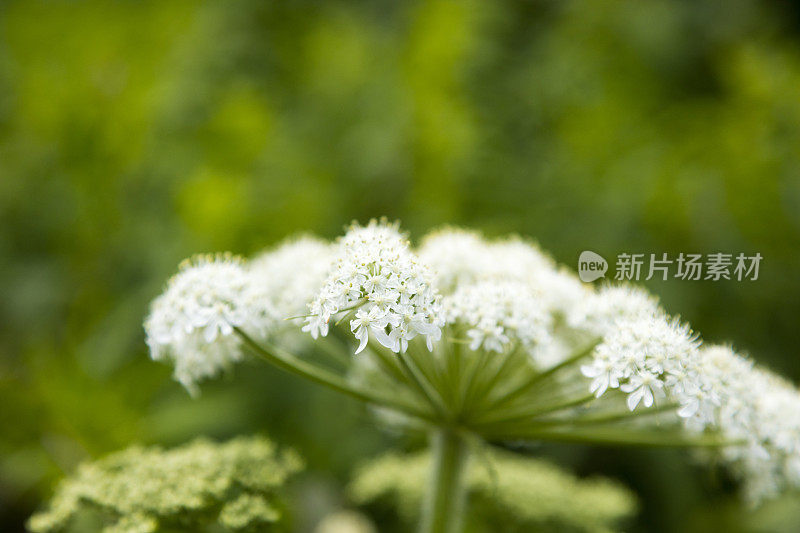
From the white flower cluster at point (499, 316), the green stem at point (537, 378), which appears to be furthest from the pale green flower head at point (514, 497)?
the white flower cluster at point (499, 316)

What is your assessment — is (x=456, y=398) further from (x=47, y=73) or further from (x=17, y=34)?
(x=17, y=34)

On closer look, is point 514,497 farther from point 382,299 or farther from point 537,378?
point 382,299

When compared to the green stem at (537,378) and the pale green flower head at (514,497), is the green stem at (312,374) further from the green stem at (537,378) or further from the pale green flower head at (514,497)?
the pale green flower head at (514,497)

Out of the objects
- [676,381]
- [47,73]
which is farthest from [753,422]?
[47,73]

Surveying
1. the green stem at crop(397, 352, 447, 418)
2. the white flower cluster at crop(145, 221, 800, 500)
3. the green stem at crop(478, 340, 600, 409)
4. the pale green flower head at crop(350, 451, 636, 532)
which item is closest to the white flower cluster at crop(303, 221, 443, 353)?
the white flower cluster at crop(145, 221, 800, 500)

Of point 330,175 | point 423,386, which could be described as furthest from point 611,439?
point 330,175
